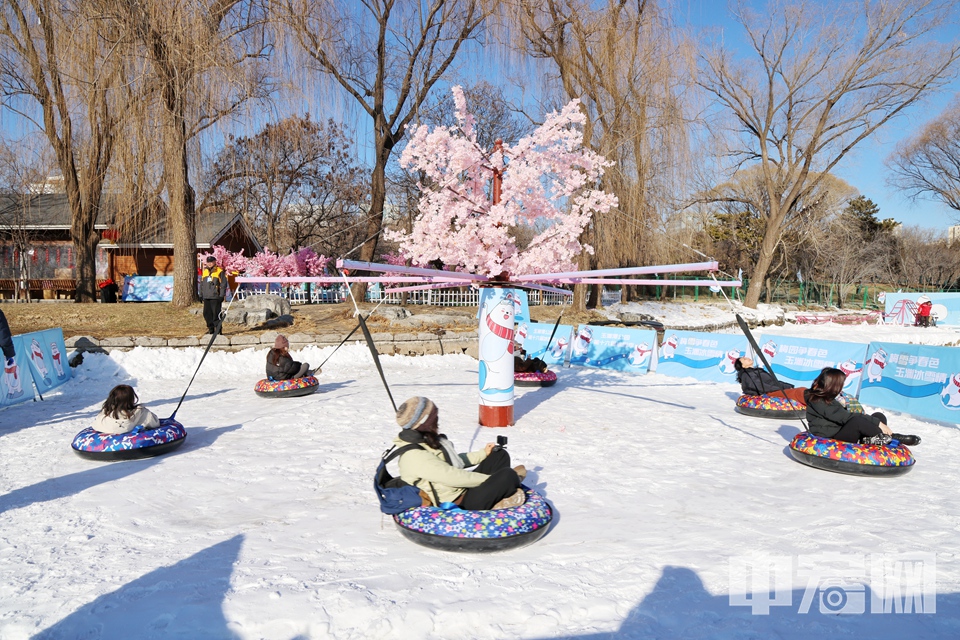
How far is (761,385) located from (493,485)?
7.38 metres

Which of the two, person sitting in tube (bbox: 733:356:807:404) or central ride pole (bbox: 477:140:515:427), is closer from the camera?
central ride pole (bbox: 477:140:515:427)

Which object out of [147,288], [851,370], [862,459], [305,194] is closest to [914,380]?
[851,370]

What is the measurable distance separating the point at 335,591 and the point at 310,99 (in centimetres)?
1294

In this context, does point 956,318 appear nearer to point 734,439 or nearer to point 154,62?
point 734,439

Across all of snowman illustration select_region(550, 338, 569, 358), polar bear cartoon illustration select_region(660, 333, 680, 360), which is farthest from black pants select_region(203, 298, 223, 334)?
polar bear cartoon illustration select_region(660, 333, 680, 360)

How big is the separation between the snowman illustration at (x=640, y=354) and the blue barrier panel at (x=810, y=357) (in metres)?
2.70

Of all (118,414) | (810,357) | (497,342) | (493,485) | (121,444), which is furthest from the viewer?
(810,357)

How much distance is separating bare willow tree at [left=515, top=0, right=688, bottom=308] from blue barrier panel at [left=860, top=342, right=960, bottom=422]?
8.83 meters

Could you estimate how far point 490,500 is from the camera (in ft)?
18.1

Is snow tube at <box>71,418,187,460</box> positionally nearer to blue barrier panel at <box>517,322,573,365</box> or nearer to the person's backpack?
the person's backpack

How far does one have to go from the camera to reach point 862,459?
7371 millimetres

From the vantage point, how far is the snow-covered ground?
14.0 ft

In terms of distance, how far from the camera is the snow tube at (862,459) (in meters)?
7.35

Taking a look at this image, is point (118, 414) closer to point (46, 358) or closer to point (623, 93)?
point (46, 358)
